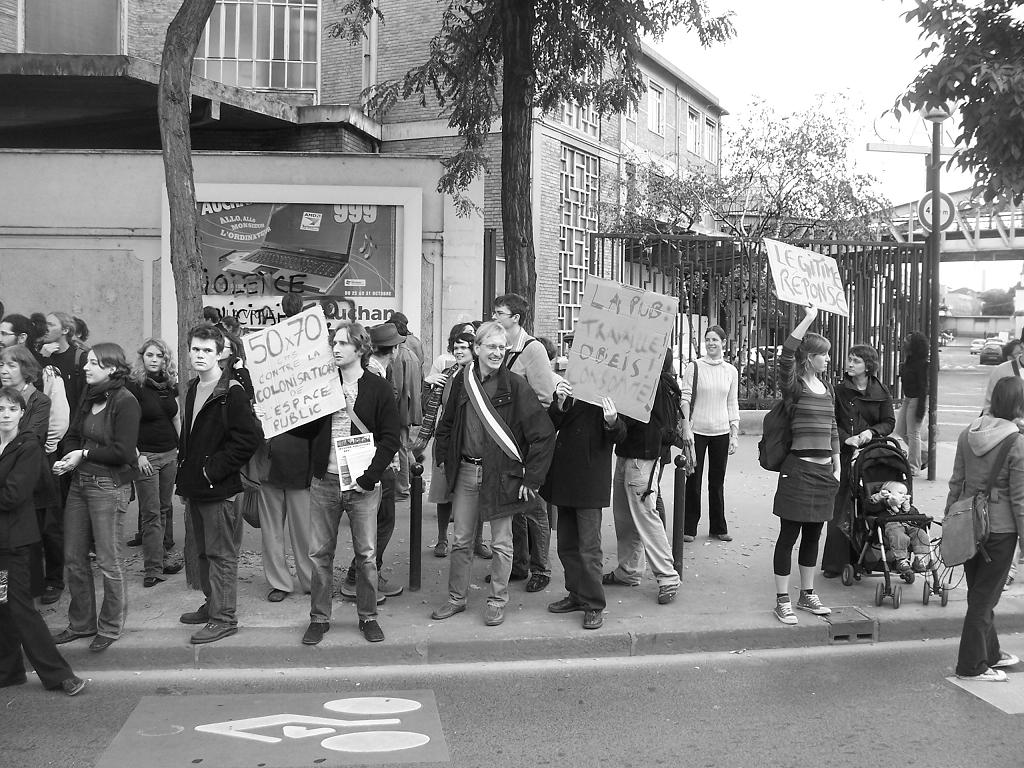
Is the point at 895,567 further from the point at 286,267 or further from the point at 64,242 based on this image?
the point at 64,242

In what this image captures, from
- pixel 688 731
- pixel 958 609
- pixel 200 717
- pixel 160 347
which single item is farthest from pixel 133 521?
pixel 958 609

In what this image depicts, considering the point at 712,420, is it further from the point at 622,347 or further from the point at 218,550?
the point at 218,550

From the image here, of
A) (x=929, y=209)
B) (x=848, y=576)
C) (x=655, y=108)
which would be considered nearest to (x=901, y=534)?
(x=848, y=576)

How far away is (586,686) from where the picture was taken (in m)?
5.58

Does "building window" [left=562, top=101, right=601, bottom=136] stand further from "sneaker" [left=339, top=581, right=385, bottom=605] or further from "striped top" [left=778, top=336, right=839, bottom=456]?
"sneaker" [left=339, top=581, right=385, bottom=605]

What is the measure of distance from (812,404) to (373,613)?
10.4 feet

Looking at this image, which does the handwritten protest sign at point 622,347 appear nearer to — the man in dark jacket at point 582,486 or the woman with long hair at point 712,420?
the man in dark jacket at point 582,486

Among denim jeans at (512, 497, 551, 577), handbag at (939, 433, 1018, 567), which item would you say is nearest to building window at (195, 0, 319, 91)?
denim jeans at (512, 497, 551, 577)

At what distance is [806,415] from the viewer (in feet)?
21.2

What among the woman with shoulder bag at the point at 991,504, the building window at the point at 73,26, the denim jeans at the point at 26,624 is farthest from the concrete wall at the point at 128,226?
the woman with shoulder bag at the point at 991,504

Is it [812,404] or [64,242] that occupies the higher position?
[64,242]

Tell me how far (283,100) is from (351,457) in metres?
15.5

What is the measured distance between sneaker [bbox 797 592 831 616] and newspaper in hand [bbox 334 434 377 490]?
3.12 meters

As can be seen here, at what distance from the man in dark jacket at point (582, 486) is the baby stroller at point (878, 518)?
1931mm
